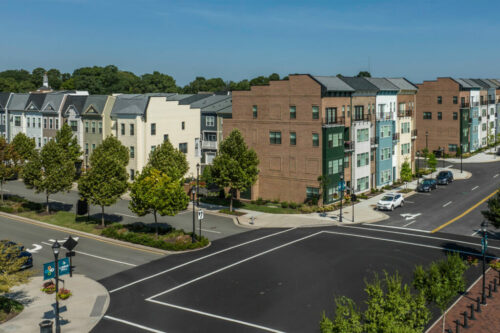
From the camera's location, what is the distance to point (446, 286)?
62.5 feet

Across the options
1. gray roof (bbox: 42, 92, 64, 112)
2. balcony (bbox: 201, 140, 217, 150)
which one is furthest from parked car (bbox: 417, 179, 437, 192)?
gray roof (bbox: 42, 92, 64, 112)

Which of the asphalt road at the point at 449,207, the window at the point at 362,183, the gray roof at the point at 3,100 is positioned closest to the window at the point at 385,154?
the window at the point at 362,183

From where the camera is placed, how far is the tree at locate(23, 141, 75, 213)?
46750 millimetres

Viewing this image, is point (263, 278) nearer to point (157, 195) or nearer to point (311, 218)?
point (157, 195)

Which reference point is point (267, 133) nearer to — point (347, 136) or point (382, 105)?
point (347, 136)

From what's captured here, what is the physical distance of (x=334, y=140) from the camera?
53.8m

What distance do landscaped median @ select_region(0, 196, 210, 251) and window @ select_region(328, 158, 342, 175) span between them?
19.3 metres

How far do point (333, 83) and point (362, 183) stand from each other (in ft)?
42.8

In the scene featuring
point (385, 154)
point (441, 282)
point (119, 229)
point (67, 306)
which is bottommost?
point (67, 306)

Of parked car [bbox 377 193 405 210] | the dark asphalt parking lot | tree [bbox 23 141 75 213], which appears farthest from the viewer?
parked car [bbox 377 193 405 210]

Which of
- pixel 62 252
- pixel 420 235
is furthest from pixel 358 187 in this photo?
pixel 62 252

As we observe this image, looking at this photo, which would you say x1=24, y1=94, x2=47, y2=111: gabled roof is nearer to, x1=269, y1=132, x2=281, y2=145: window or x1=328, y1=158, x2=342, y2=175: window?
x1=269, y1=132, x2=281, y2=145: window

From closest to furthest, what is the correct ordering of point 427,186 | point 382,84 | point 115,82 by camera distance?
1. point 427,186
2. point 382,84
3. point 115,82

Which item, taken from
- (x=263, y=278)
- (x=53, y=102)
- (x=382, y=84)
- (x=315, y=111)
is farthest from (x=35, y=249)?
(x=382, y=84)
